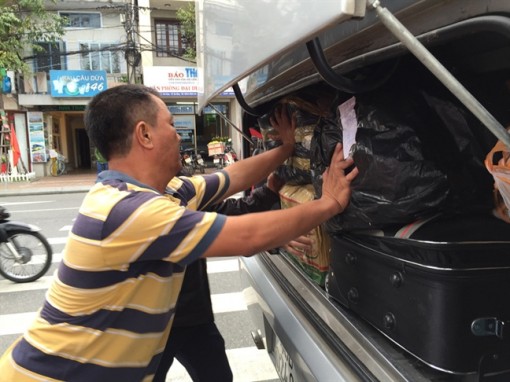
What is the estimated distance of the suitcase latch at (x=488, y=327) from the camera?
1074mm

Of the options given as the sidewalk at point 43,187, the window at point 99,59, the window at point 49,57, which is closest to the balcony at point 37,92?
the window at point 49,57

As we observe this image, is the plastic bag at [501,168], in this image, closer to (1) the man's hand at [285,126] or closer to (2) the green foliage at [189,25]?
(1) the man's hand at [285,126]

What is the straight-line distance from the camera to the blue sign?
17438mm

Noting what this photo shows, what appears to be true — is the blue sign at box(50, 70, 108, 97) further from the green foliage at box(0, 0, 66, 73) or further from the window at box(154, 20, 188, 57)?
the window at box(154, 20, 188, 57)

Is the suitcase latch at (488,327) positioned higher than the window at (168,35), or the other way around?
the window at (168,35)

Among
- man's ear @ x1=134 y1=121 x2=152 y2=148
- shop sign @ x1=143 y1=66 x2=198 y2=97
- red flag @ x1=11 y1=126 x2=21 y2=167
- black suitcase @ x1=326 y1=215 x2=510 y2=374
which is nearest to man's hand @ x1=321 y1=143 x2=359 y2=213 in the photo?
black suitcase @ x1=326 y1=215 x2=510 y2=374

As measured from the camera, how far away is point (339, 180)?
1403 millimetres

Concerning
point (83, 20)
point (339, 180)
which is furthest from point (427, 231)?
point (83, 20)

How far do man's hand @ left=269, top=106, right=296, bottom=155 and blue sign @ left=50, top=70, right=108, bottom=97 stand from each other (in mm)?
16920

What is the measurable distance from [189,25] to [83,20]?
17.7ft

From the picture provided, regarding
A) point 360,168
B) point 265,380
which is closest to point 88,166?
point 265,380

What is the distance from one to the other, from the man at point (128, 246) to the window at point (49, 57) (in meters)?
18.3

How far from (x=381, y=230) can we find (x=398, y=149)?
10.2 inches

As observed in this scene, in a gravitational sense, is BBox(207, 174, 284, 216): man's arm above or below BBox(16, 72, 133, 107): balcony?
below
